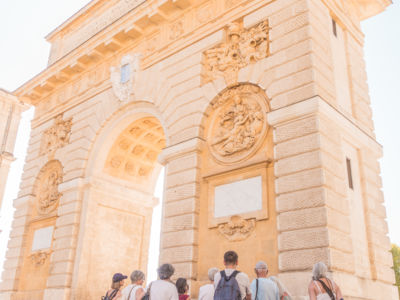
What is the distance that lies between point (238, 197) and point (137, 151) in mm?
7174

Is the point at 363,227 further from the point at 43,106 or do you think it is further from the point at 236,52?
the point at 43,106

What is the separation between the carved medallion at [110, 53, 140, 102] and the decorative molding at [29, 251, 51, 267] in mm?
6456

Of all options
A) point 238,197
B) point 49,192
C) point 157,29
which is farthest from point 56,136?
point 238,197

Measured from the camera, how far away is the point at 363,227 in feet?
34.6

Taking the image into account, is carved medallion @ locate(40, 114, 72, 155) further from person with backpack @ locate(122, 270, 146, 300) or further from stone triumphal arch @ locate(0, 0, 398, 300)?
person with backpack @ locate(122, 270, 146, 300)

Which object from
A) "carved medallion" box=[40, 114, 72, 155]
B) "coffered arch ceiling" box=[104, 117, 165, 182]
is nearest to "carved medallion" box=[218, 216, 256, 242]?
"coffered arch ceiling" box=[104, 117, 165, 182]

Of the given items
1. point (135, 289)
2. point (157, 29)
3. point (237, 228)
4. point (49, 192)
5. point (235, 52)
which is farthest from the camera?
point (49, 192)

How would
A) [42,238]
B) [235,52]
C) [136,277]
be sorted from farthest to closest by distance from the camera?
[42,238] → [235,52] → [136,277]

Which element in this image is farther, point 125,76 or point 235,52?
point 125,76

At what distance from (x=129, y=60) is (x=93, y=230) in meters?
6.32

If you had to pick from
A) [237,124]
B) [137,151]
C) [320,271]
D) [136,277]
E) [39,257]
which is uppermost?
[137,151]

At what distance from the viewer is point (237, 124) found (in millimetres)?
11352

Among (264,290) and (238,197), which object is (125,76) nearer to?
(238,197)

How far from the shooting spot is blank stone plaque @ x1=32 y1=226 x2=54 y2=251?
51.4ft
